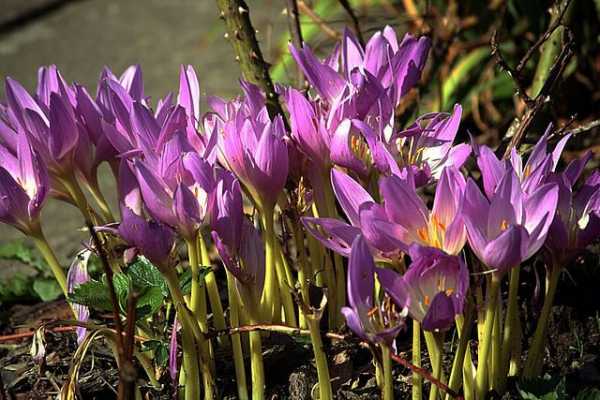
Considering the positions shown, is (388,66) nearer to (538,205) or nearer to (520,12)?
(538,205)

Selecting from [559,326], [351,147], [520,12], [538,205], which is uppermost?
[520,12]

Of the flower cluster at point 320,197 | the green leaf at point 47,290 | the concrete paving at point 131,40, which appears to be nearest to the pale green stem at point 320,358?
the flower cluster at point 320,197

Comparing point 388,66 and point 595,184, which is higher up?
point 388,66

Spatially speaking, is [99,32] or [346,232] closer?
[346,232]

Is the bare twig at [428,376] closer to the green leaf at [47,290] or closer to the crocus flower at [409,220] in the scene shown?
the crocus flower at [409,220]

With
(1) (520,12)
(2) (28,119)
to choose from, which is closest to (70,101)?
(2) (28,119)

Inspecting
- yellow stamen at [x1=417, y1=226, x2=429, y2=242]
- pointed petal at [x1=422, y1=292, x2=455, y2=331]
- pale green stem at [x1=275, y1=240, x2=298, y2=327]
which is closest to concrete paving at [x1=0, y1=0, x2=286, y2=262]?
pale green stem at [x1=275, y1=240, x2=298, y2=327]

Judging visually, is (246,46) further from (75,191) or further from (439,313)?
(439,313)
